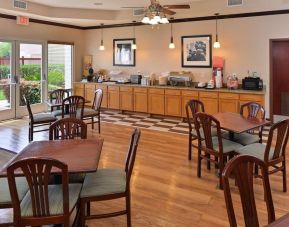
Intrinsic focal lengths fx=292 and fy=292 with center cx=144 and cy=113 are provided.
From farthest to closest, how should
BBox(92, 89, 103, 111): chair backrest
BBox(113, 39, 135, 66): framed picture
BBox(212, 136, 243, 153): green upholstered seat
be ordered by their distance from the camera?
1. BBox(113, 39, 135, 66): framed picture
2. BBox(92, 89, 103, 111): chair backrest
3. BBox(212, 136, 243, 153): green upholstered seat

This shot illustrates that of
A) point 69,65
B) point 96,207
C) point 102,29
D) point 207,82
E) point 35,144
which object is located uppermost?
point 102,29

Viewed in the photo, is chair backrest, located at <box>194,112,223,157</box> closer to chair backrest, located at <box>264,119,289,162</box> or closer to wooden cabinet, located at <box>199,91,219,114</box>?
chair backrest, located at <box>264,119,289,162</box>

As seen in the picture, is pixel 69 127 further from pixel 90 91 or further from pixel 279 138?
pixel 90 91

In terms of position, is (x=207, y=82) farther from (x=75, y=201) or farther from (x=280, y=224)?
(x=280, y=224)

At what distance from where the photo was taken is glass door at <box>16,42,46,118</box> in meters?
7.93

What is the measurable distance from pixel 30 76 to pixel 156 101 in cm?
363

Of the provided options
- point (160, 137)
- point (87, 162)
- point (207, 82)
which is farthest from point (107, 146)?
point (207, 82)

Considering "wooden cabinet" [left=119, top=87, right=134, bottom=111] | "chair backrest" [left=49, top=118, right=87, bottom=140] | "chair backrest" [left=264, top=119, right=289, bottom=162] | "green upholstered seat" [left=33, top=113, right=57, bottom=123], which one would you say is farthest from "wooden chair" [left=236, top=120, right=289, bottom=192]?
"wooden cabinet" [left=119, top=87, right=134, bottom=111]

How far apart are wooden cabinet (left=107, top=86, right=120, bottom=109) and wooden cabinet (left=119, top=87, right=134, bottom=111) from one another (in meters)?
0.15

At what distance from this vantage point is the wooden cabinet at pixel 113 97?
8727mm

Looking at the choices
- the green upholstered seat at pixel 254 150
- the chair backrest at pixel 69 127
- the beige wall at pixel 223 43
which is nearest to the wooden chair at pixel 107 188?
the chair backrest at pixel 69 127

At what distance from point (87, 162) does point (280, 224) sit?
4.89 ft

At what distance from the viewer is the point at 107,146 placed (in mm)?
5402

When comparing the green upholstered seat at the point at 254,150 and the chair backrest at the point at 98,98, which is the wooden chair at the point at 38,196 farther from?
the chair backrest at the point at 98,98
